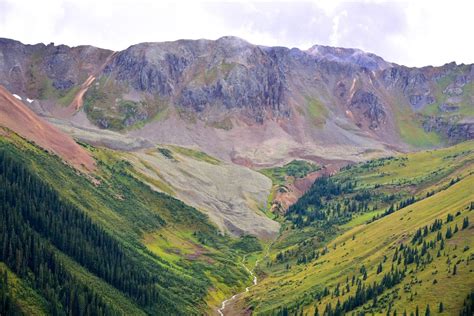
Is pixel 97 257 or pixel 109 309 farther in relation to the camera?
pixel 97 257

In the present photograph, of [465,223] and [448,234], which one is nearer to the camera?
[448,234]

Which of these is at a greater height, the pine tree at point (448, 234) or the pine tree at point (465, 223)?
the pine tree at point (465, 223)

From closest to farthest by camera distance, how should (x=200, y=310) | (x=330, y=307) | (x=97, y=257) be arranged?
(x=330, y=307) < (x=97, y=257) < (x=200, y=310)

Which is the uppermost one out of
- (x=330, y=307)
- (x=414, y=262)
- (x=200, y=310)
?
(x=414, y=262)

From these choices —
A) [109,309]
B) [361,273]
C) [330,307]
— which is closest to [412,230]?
[361,273]

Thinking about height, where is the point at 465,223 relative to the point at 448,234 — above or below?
above

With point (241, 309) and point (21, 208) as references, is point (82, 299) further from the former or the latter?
point (241, 309)

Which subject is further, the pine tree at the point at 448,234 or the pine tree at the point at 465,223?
the pine tree at the point at 465,223

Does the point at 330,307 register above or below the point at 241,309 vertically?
above

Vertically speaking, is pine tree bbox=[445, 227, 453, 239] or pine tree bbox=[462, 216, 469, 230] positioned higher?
pine tree bbox=[462, 216, 469, 230]

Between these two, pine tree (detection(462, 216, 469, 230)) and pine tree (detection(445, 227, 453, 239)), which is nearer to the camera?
pine tree (detection(445, 227, 453, 239))

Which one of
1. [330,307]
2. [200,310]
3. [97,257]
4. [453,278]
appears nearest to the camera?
[453,278]
